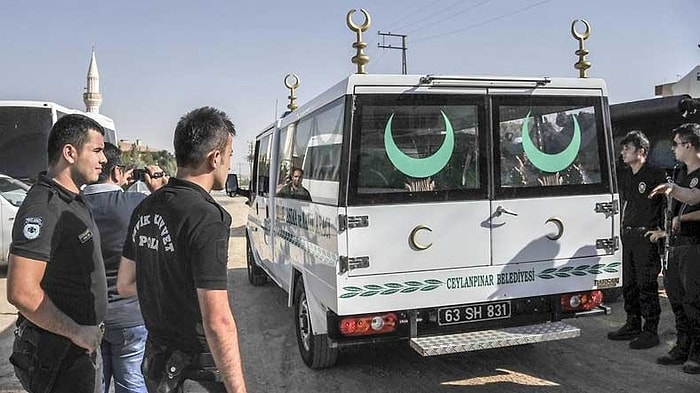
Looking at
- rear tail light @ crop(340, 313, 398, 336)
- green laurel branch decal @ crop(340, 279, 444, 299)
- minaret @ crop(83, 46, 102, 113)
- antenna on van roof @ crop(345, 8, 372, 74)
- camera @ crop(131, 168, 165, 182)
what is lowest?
rear tail light @ crop(340, 313, 398, 336)

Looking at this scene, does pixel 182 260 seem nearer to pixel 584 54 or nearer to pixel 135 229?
pixel 135 229

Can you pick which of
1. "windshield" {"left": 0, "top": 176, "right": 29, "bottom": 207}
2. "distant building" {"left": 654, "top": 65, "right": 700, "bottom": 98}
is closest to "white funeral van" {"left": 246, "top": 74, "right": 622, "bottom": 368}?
"distant building" {"left": 654, "top": 65, "right": 700, "bottom": 98}

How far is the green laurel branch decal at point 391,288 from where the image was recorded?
418cm

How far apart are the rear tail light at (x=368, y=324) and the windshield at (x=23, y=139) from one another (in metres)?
9.55

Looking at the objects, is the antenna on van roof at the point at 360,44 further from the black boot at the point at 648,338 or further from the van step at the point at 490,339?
the black boot at the point at 648,338

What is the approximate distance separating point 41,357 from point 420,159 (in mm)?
2890

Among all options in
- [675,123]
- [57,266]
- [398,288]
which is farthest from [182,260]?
[675,123]

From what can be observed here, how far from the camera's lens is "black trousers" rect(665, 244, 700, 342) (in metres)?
4.82

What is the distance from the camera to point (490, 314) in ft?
14.9

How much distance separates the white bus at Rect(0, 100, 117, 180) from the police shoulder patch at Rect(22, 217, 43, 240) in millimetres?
10046

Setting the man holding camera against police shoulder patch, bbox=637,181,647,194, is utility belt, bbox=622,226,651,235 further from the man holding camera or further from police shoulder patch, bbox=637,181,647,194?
the man holding camera

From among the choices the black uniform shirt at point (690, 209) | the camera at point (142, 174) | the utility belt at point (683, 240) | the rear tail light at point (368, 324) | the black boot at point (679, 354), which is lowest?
the black boot at point (679, 354)

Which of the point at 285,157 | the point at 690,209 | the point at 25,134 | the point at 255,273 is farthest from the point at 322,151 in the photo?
the point at 25,134

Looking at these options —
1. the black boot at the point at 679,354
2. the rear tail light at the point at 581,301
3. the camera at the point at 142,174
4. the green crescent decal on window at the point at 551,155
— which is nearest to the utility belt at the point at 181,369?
the camera at the point at 142,174
